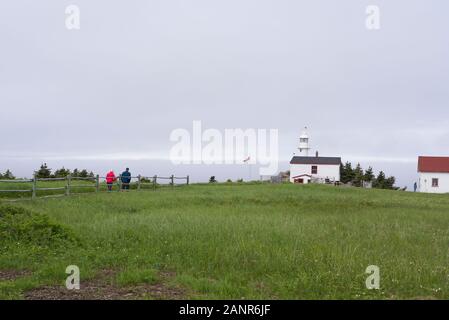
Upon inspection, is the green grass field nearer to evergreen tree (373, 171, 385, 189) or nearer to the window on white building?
the window on white building

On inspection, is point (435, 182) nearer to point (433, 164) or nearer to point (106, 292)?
point (433, 164)

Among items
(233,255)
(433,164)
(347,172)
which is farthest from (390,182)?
(233,255)

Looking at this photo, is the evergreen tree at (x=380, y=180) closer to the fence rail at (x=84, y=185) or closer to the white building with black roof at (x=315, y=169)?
the white building with black roof at (x=315, y=169)

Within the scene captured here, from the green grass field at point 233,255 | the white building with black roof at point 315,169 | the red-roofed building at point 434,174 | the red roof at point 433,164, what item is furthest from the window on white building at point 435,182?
the green grass field at point 233,255

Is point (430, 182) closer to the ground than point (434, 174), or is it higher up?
closer to the ground

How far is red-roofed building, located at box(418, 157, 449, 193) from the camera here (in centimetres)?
5466

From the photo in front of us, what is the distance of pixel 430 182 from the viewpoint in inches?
2192

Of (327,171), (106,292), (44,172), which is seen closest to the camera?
(106,292)

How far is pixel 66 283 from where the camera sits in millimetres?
7090

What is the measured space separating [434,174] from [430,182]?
122cm

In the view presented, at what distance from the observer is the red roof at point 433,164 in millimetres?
55188

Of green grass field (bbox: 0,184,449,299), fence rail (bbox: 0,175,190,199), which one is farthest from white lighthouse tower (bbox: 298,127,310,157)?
green grass field (bbox: 0,184,449,299)

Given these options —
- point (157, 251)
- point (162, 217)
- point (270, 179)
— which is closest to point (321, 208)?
point (162, 217)
